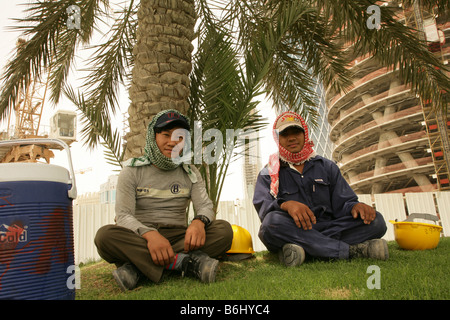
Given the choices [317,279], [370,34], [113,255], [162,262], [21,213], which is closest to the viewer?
[21,213]

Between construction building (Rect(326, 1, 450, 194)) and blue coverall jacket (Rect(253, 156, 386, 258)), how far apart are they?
1136 inches

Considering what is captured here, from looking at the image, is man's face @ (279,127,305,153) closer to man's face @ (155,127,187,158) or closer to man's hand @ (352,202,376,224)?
man's hand @ (352,202,376,224)

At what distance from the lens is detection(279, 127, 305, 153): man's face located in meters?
2.68

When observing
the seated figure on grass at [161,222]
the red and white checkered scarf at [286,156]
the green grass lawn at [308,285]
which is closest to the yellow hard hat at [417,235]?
the green grass lawn at [308,285]

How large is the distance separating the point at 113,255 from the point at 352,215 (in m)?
1.80

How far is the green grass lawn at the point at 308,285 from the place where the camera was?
4.83 ft

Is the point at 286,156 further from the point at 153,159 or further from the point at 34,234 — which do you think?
the point at 34,234

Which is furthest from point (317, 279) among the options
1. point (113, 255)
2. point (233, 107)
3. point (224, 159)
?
point (233, 107)

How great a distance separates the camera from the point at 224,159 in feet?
10.7

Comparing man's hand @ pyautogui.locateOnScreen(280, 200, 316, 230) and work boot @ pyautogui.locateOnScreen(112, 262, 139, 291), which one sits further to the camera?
man's hand @ pyautogui.locateOnScreen(280, 200, 316, 230)

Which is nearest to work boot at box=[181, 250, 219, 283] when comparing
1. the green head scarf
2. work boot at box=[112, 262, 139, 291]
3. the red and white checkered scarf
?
work boot at box=[112, 262, 139, 291]

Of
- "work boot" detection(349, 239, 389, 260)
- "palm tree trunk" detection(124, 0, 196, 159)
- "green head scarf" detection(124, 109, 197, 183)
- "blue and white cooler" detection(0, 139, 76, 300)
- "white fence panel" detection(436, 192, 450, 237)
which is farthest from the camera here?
"white fence panel" detection(436, 192, 450, 237)
